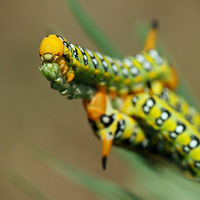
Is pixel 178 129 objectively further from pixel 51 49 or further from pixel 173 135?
pixel 51 49

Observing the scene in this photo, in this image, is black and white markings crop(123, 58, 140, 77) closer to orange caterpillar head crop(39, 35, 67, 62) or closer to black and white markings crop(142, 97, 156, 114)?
black and white markings crop(142, 97, 156, 114)

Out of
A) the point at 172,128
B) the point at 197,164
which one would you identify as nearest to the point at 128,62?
the point at 172,128

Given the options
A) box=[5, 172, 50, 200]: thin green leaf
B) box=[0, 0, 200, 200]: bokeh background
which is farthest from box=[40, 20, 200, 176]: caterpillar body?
box=[0, 0, 200, 200]: bokeh background

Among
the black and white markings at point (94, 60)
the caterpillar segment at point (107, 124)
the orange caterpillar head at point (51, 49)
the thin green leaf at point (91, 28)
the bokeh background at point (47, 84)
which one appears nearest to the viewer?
the orange caterpillar head at point (51, 49)

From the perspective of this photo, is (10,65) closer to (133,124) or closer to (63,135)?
(63,135)

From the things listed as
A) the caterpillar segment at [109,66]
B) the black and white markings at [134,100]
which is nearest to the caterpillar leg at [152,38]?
the caterpillar segment at [109,66]

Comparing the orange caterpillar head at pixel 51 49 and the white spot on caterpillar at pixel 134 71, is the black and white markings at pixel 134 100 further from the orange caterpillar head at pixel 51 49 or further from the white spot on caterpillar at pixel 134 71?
the orange caterpillar head at pixel 51 49

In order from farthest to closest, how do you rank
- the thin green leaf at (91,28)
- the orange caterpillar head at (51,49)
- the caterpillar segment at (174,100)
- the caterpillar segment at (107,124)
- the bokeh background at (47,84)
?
1. the bokeh background at (47,84)
2. the caterpillar segment at (174,100)
3. the thin green leaf at (91,28)
4. the caterpillar segment at (107,124)
5. the orange caterpillar head at (51,49)
